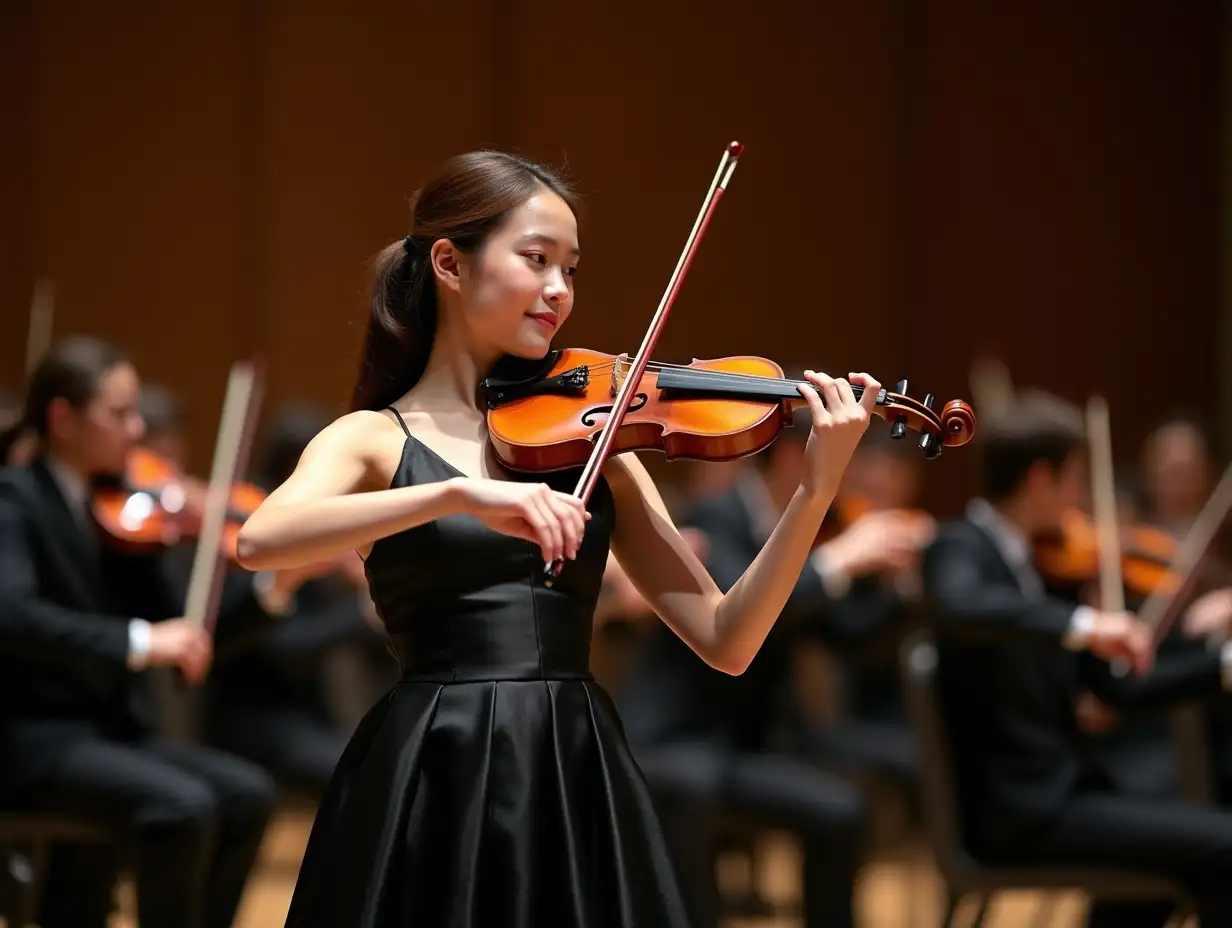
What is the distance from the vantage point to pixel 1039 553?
123 inches

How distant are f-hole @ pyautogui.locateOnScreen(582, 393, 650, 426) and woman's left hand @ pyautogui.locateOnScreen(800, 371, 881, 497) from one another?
0.16 metres

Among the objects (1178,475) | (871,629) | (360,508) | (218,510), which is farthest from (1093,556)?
(360,508)

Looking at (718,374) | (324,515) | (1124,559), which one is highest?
(718,374)

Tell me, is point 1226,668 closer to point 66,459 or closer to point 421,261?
point 421,261

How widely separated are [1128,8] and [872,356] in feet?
4.92

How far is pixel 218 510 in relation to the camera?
3.20m

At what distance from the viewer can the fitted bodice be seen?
1601 mm

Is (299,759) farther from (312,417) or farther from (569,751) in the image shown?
(569,751)

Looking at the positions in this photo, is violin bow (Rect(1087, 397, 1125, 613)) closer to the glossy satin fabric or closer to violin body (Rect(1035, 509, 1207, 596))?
violin body (Rect(1035, 509, 1207, 596))

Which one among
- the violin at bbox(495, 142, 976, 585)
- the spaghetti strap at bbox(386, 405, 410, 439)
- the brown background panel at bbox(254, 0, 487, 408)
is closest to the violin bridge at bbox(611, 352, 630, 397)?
the violin at bbox(495, 142, 976, 585)

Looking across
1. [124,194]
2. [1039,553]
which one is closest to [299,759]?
[1039,553]

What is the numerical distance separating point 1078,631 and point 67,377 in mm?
1806

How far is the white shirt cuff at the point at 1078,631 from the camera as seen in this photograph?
9.20 ft

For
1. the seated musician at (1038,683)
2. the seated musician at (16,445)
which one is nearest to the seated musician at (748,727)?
the seated musician at (1038,683)
